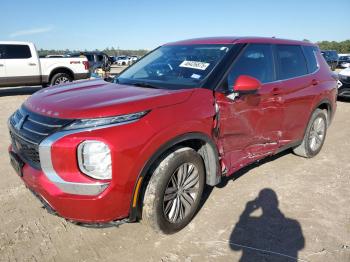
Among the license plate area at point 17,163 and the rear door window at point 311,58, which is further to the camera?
the rear door window at point 311,58

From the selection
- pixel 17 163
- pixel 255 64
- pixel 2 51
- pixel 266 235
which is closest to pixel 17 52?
pixel 2 51

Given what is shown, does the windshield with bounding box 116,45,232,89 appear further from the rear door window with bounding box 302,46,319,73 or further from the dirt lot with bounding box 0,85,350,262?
the rear door window with bounding box 302,46,319,73

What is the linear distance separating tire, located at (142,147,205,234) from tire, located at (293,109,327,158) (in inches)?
98.0

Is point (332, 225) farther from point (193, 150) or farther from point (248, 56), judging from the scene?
point (248, 56)

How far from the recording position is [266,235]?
326 centimetres

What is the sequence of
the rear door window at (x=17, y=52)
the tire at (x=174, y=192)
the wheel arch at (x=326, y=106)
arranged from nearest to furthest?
the tire at (x=174, y=192)
the wheel arch at (x=326, y=106)
the rear door window at (x=17, y=52)

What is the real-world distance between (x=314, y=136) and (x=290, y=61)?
1473 mm

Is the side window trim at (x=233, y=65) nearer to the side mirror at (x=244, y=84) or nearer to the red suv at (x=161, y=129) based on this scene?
the red suv at (x=161, y=129)

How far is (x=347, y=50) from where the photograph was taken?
233 feet

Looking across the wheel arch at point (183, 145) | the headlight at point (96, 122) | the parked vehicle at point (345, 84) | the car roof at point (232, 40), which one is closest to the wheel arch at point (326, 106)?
the car roof at point (232, 40)

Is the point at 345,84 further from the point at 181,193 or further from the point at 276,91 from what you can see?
the point at 181,193

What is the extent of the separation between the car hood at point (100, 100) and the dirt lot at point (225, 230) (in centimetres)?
121

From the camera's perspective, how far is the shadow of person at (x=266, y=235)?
117 inches

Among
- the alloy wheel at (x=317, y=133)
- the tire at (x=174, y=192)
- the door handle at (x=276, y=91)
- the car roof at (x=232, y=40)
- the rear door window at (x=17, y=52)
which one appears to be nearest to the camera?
the tire at (x=174, y=192)
